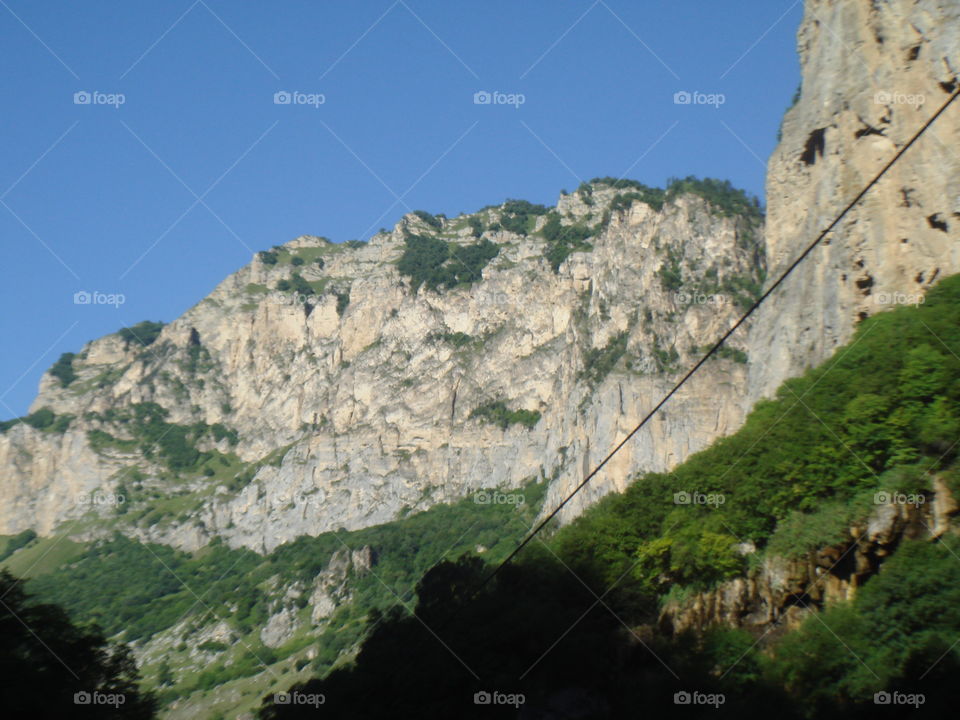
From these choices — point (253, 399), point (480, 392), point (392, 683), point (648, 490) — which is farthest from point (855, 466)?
point (253, 399)

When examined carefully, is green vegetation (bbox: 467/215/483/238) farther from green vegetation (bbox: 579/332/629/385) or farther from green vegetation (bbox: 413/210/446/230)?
green vegetation (bbox: 579/332/629/385)

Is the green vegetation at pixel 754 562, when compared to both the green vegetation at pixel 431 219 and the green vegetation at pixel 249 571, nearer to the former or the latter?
the green vegetation at pixel 249 571

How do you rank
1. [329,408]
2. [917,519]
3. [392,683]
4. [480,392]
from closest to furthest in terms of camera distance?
[917,519]
[392,683]
[480,392]
[329,408]

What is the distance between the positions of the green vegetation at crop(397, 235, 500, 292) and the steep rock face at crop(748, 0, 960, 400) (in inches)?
4122

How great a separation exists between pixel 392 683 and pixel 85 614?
9189 centimetres

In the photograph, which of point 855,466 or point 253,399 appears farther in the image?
point 253,399

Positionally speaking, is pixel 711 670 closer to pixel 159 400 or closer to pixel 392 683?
pixel 392 683

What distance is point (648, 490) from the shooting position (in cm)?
4866
